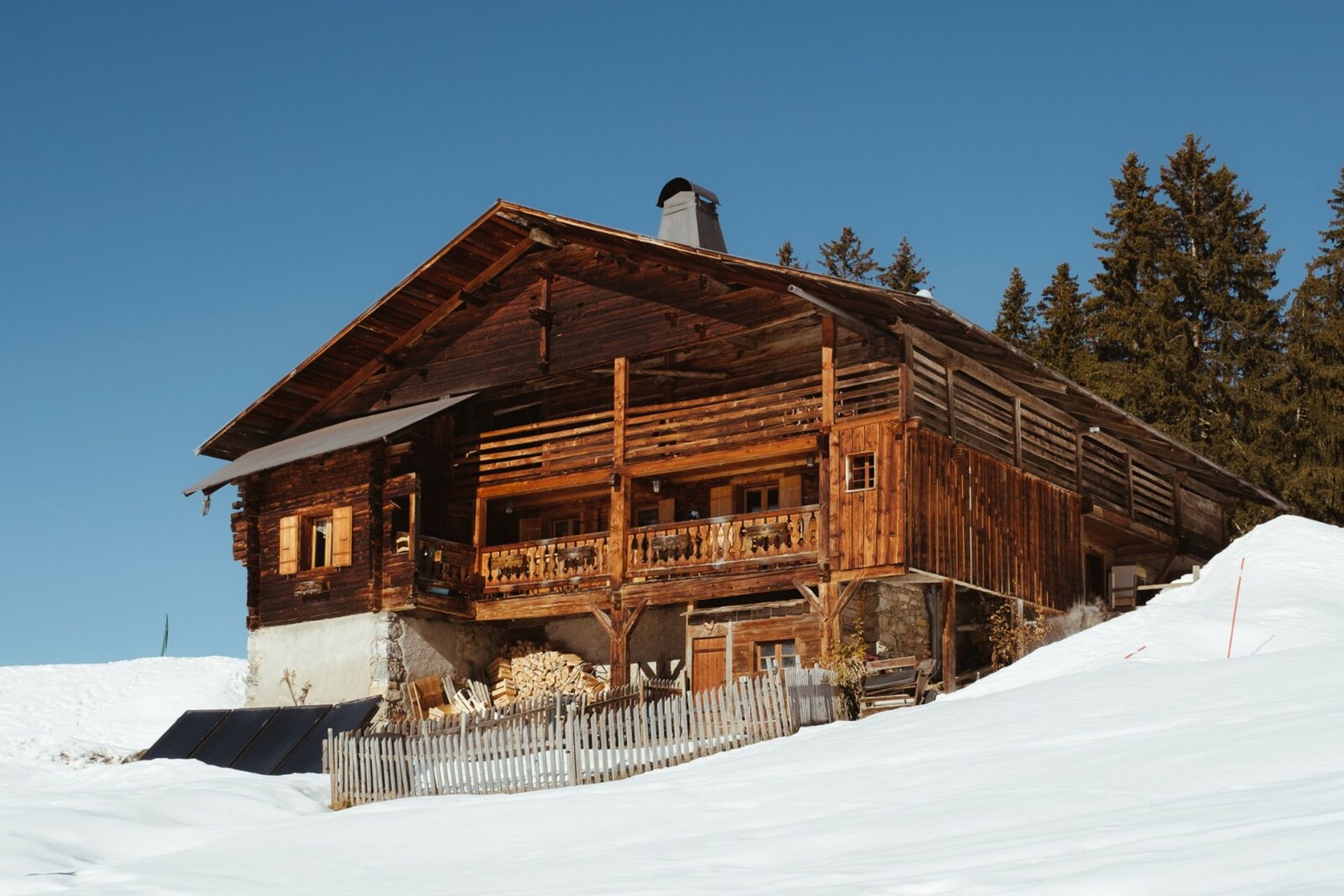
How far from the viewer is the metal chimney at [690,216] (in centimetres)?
3206

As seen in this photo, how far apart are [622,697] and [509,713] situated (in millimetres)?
1627

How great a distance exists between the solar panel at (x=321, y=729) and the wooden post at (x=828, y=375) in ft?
31.8

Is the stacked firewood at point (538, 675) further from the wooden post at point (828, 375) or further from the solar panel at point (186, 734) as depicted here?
the wooden post at point (828, 375)

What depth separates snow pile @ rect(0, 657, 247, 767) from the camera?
31969 mm

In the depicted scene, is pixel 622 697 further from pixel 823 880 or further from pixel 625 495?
pixel 823 880

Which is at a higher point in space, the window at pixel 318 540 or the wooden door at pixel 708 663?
the window at pixel 318 540

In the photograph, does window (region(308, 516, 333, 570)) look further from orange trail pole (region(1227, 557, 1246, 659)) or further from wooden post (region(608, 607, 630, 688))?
orange trail pole (region(1227, 557, 1246, 659))

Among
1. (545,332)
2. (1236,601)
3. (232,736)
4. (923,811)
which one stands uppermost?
(545,332)

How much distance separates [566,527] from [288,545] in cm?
562

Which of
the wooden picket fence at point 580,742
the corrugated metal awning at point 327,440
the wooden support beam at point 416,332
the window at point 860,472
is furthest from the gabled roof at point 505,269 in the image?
the wooden picket fence at point 580,742

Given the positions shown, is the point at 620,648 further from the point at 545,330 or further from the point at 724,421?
the point at 545,330

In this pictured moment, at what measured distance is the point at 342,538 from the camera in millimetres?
29703

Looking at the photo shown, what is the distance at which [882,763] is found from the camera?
15.4 m

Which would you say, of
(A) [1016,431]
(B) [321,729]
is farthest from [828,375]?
(B) [321,729]
